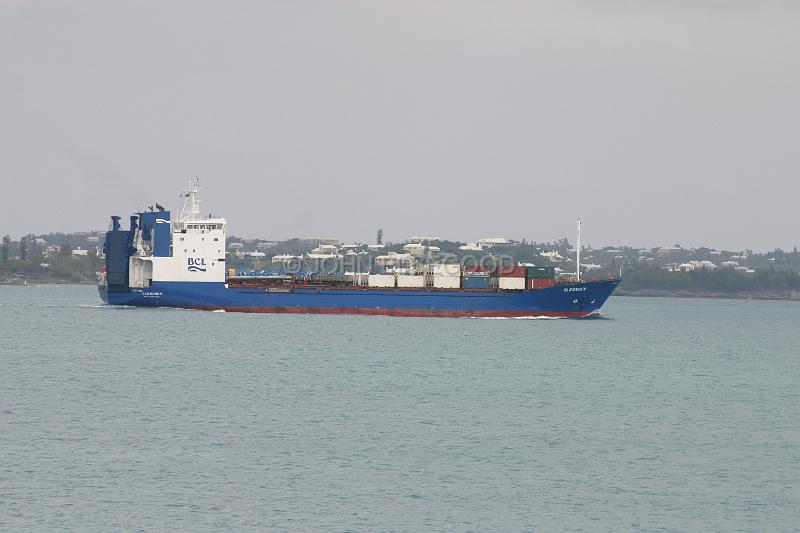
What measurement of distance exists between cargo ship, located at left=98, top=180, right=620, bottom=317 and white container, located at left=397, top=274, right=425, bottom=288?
0.09 metres

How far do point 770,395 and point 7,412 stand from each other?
33064 millimetres

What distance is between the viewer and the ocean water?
2434 centimetres

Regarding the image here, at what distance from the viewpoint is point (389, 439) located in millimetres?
32750

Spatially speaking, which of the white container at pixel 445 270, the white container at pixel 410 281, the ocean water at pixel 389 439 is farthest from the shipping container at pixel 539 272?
the ocean water at pixel 389 439

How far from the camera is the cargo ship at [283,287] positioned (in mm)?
85188

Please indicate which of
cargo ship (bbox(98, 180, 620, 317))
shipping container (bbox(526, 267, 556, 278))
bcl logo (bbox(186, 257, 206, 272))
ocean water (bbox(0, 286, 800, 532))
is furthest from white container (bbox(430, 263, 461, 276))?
ocean water (bbox(0, 286, 800, 532))

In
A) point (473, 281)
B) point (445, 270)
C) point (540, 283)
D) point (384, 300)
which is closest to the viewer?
point (384, 300)

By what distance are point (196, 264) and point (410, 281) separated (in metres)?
18.8

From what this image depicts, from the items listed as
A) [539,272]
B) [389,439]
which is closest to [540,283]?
[539,272]

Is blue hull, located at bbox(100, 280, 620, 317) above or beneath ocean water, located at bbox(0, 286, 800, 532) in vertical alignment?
above

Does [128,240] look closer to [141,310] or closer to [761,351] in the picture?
[141,310]

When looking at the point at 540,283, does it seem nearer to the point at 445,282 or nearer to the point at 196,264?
the point at 445,282

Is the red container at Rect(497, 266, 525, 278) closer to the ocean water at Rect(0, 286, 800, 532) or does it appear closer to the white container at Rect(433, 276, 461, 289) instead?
the white container at Rect(433, 276, 461, 289)

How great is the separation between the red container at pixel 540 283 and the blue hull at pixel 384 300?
253 cm
